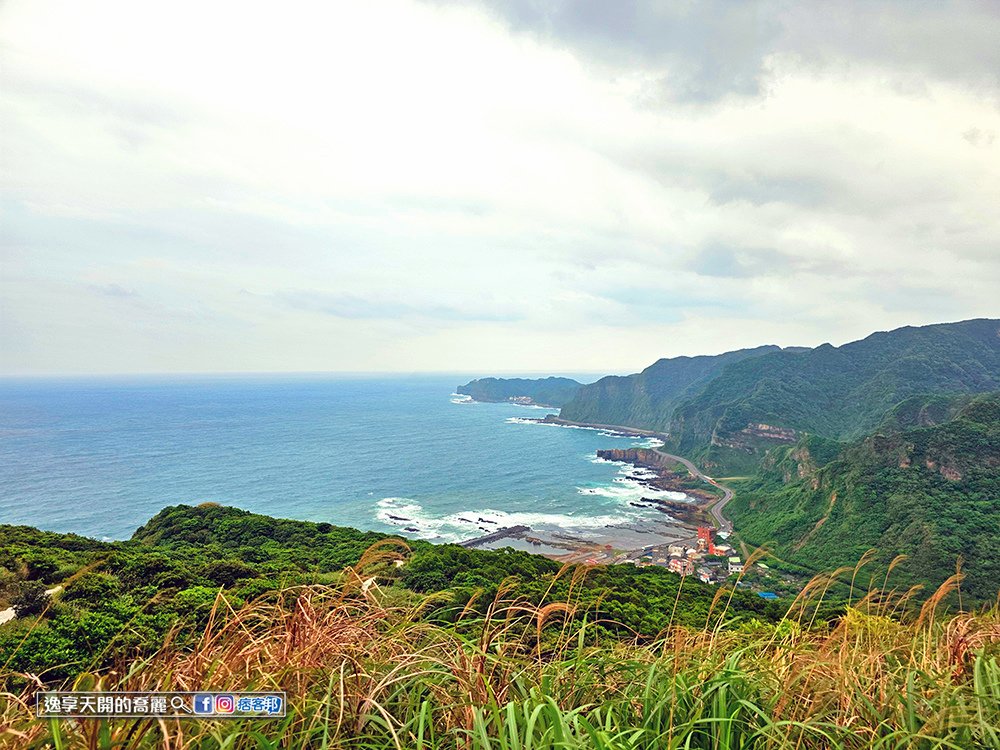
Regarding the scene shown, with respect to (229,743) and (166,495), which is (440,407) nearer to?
(166,495)

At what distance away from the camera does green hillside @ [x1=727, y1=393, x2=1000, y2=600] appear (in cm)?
3394

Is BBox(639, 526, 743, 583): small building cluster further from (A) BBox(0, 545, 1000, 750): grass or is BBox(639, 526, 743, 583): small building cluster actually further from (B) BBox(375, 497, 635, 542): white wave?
(A) BBox(0, 545, 1000, 750): grass

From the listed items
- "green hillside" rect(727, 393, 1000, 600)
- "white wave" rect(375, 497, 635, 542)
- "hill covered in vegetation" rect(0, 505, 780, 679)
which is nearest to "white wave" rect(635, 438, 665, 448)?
"green hillside" rect(727, 393, 1000, 600)

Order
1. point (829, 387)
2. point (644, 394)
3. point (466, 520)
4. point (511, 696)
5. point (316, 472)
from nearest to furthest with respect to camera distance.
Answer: point (511, 696)
point (466, 520)
point (316, 472)
point (829, 387)
point (644, 394)

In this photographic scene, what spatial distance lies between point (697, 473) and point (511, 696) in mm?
93655

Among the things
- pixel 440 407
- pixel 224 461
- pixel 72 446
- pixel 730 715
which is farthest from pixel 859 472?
pixel 440 407

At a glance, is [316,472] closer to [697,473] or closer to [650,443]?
[697,473]

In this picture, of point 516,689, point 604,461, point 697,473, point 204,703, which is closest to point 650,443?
point 604,461

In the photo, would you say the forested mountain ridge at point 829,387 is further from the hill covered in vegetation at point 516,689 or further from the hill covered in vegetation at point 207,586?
the hill covered in vegetation at point 516,689

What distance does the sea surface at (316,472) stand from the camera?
5388cm

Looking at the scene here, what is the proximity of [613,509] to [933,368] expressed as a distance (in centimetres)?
8727

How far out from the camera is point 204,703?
77.1 inches

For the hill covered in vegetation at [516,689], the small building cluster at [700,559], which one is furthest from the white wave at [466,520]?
the hill covered in vegetation at [516,689]

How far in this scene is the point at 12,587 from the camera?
9.24m
